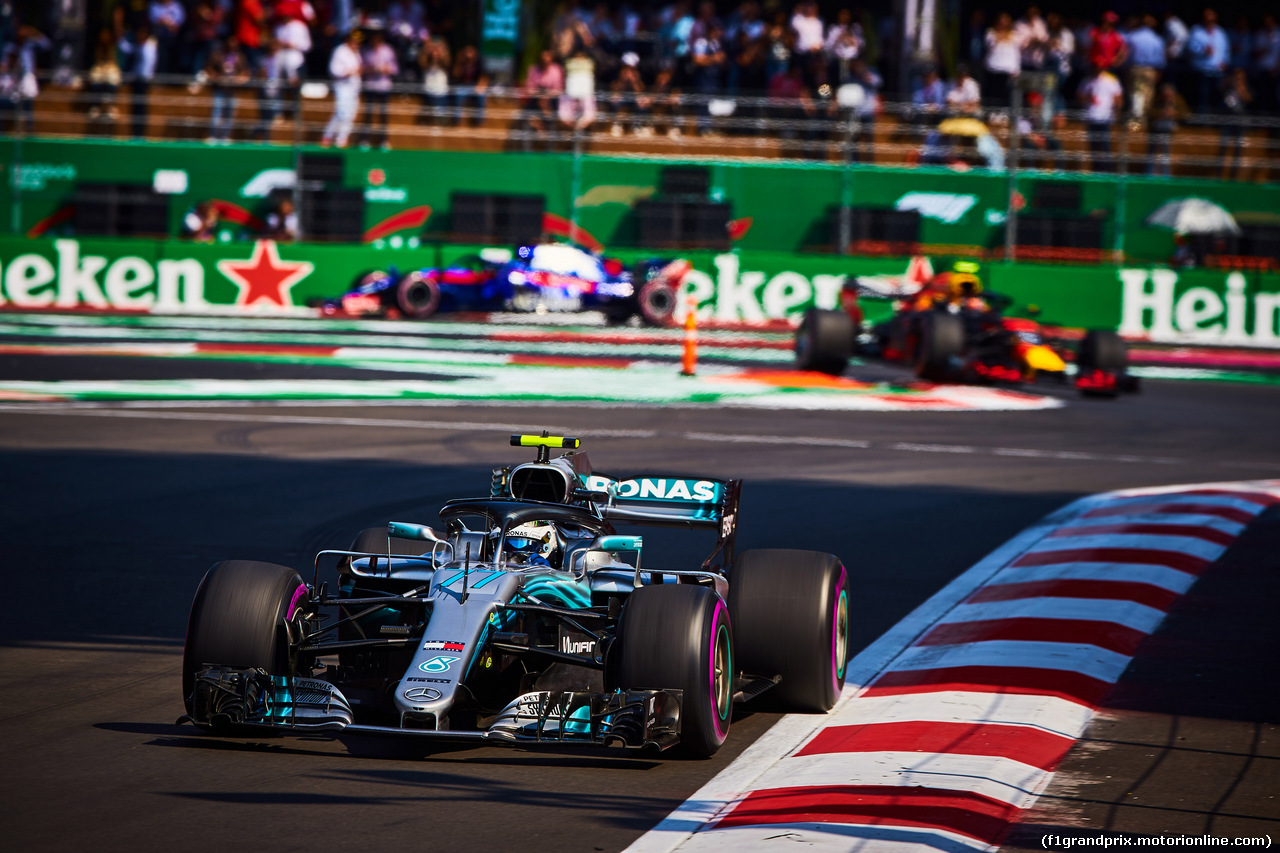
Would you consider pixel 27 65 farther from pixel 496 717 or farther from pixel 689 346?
pixel 496 717

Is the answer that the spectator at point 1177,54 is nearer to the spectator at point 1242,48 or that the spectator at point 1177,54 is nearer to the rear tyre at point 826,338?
the spectator at point 1242,48

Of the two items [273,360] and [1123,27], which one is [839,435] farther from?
[1123,27]

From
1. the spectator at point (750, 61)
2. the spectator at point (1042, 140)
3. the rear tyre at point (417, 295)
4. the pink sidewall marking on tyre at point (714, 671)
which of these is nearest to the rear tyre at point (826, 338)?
the rear tyre at point (417, 295)

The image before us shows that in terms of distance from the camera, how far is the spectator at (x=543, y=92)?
25.9 m

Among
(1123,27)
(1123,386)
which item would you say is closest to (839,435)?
(1123,386)

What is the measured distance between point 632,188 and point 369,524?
17.0 m

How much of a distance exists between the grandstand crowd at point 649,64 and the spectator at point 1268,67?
0.08ft

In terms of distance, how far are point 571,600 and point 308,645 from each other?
3.15 feet

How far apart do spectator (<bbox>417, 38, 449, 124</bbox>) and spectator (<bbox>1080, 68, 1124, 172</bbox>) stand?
1051 cm

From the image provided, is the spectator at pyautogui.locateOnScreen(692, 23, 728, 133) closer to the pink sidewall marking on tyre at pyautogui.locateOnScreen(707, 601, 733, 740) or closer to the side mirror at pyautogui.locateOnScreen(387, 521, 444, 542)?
the side mirror at pyautogui.locateOnScreen(387, 521, 444, 542)

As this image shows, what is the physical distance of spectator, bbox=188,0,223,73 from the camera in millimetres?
26734

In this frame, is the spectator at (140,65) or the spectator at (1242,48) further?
the spectator at (1242,48)

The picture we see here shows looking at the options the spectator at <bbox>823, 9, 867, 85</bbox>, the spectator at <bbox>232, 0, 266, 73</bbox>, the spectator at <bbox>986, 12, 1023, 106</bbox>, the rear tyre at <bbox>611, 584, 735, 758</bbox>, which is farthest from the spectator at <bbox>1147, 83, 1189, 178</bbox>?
the rear tyre at <bbox>611, 584, 735, 758</bbox>

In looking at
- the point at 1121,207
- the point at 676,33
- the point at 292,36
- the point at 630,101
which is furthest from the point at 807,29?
the point at 292,36
